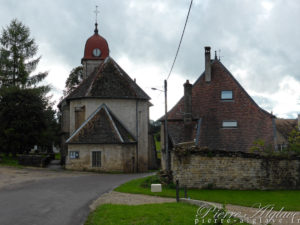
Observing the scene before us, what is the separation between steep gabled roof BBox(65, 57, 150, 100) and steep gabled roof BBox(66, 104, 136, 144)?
1.73 metres

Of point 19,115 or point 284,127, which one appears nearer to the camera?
point 19,115

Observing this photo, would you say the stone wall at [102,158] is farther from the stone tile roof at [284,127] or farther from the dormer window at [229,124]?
the stone tile roof at [284,127]

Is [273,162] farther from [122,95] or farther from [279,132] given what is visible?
[279,132]

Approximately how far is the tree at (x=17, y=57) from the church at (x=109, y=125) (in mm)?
9282

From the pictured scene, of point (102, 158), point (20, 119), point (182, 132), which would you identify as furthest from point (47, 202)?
point (20, 119)

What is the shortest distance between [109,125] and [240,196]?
17770mm

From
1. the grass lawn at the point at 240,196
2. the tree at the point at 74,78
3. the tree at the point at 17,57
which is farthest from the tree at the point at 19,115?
the grass lawn at the point at 240,196

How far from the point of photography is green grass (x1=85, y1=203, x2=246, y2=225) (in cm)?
1023

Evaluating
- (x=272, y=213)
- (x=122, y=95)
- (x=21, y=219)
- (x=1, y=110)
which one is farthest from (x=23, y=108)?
(x=272, y=213)

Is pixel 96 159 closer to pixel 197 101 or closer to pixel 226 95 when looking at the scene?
pixel 197 101

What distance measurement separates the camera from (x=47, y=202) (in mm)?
14469

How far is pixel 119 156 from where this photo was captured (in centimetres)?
3156

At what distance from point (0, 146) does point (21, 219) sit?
2711 centimetres

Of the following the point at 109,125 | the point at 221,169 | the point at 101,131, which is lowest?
the point at 221,169
